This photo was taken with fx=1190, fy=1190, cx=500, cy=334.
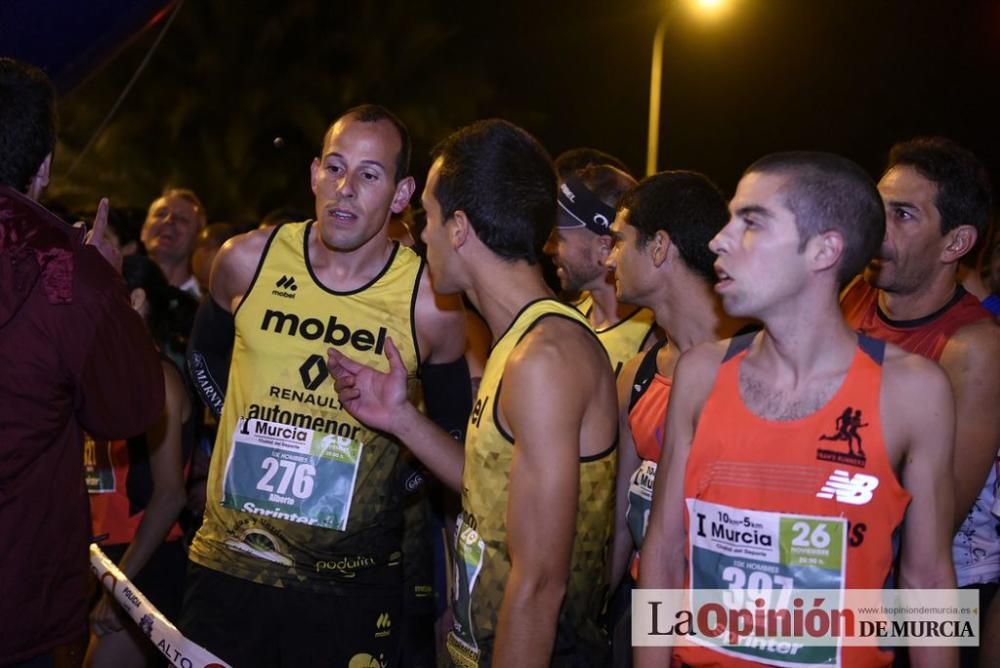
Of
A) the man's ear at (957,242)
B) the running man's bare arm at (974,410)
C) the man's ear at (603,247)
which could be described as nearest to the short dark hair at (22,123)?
the man's ear at (603,247)

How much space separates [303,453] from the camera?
174 inches

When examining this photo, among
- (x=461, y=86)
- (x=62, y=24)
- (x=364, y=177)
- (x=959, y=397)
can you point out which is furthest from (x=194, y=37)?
(x=959, y=397)

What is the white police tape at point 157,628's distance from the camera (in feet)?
13.6

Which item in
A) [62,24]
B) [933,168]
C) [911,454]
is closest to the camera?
[911,454]

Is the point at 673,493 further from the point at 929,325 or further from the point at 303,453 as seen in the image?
the point at 303,453

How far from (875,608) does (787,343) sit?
0.72m

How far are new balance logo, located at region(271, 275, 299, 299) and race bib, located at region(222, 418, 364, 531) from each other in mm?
497

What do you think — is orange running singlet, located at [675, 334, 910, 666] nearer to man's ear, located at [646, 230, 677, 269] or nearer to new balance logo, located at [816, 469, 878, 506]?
new balance logo, located at [816, 469, 878, 506]

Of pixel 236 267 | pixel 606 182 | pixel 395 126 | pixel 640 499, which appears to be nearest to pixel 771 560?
pixel 640 499

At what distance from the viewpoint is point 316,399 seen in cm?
443

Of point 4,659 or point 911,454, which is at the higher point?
point 911,454

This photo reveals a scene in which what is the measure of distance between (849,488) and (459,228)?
4.63ft

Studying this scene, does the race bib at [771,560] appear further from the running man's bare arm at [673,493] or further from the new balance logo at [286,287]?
the new balance logo at [286,287]

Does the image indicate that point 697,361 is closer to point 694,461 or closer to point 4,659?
point 694,461
